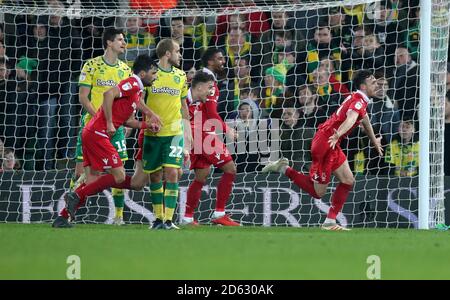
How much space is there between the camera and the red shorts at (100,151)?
1122cm

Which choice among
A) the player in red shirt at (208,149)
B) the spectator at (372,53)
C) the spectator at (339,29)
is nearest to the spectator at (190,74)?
the spectator at (339,29)

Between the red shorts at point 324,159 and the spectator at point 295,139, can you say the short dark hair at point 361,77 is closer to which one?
the red shorts at point 324,159

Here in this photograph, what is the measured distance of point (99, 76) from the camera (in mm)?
12172

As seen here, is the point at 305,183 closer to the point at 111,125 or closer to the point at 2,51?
the point at 111,125

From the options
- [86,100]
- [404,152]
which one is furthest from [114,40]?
[404,152]

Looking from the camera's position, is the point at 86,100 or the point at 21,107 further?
the point at 21,107

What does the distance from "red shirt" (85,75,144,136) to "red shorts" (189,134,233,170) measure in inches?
53.6

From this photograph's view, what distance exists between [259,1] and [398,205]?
3.35 meters

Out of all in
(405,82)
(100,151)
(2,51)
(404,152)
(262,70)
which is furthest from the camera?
(262,70)

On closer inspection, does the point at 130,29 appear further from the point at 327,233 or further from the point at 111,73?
the point at 327,233

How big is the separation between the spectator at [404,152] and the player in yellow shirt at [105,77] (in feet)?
11.5

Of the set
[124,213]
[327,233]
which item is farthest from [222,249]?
[124,213]

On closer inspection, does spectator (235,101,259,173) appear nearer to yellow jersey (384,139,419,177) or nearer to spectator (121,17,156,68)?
spectator (121,17,156,68)

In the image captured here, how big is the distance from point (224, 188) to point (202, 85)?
4.01 ft
